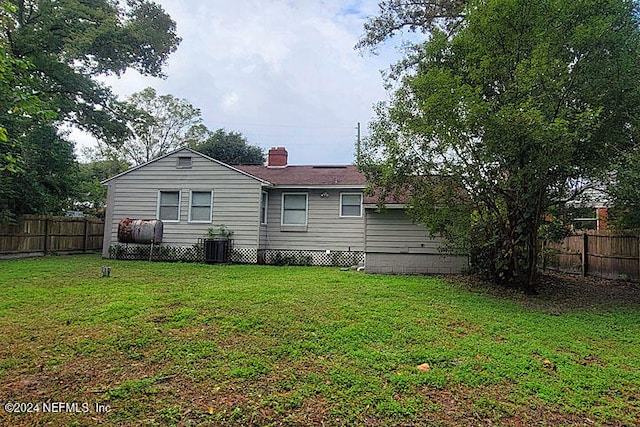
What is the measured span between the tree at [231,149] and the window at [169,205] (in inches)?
424

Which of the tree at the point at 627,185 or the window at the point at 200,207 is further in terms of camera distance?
the window at the point at 200,207

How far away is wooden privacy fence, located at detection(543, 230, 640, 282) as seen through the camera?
1016cm

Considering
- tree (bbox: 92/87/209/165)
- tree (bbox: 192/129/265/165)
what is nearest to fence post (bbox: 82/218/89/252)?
tree (bbox: 192/129/265/165)

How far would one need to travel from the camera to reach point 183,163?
46.8 feet

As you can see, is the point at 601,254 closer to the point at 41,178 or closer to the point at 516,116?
the point at 516,116

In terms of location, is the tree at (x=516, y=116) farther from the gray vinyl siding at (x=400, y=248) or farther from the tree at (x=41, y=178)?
the tree at (x=41, y=178)

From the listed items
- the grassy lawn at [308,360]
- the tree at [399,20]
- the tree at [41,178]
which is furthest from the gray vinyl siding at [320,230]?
the tree at [41,178]

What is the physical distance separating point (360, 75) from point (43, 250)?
13417 mm

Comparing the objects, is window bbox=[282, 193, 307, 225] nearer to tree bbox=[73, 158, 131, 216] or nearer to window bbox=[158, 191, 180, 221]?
window bbox=[158, 191, 180, 221]

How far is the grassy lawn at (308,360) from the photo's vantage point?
309 centimetres

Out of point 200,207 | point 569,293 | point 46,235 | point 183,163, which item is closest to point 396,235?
point 569,293

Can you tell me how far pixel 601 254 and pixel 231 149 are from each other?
808 inches

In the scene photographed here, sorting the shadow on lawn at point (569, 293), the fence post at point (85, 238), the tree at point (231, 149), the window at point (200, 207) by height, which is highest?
the tree at point (231, 149)

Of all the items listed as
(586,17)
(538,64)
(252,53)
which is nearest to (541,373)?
(538,64)
